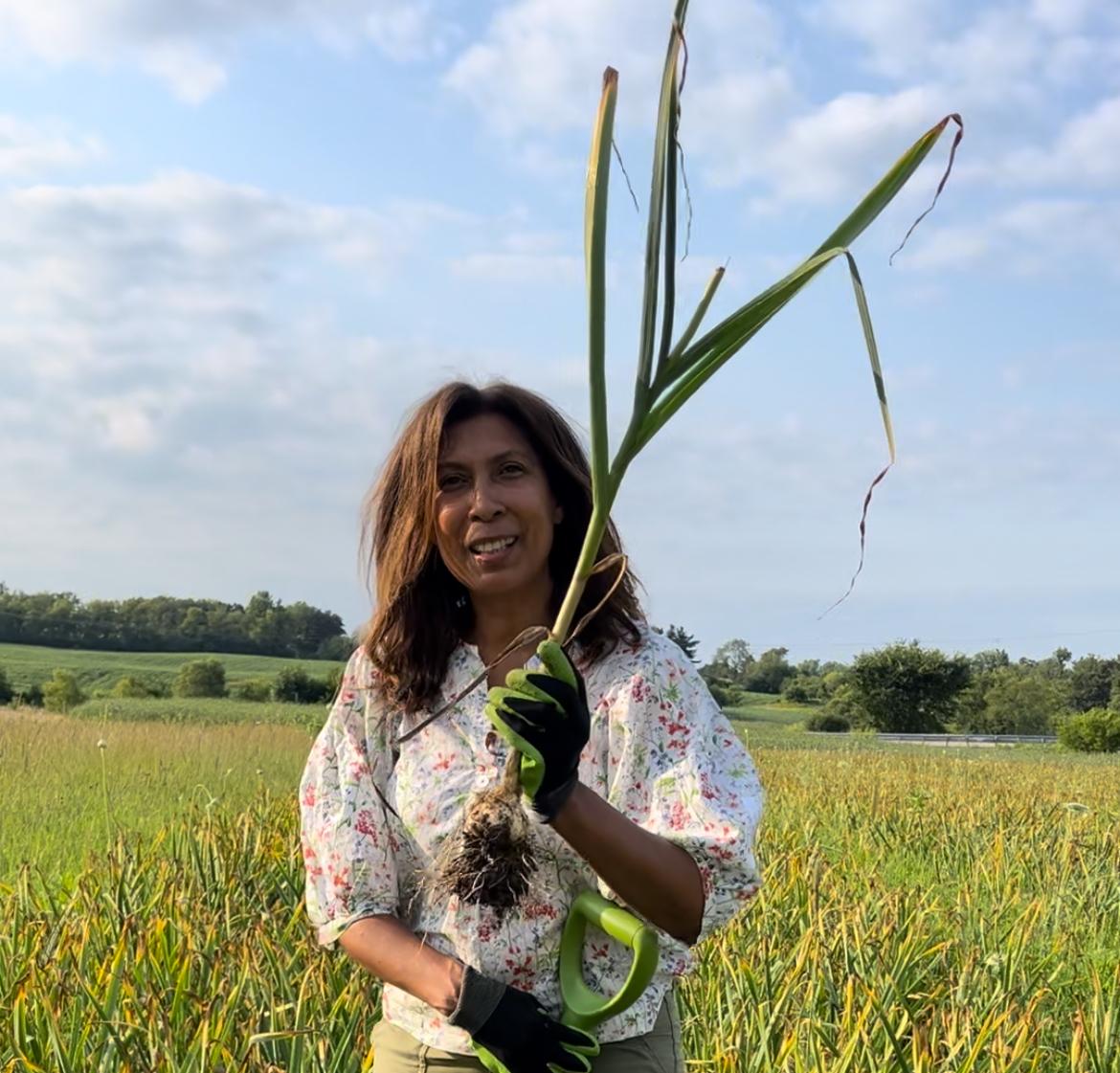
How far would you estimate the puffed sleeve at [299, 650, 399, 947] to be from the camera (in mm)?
1810

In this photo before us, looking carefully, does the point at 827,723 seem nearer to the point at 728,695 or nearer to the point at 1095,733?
the point at 728,695

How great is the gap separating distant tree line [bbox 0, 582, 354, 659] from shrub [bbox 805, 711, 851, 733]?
24.6m

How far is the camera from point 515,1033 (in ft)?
5.21

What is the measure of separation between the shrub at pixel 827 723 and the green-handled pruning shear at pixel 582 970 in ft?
186

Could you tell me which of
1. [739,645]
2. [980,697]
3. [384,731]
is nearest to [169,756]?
[384,731]

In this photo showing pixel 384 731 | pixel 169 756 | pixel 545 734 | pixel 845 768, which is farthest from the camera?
pixel 845 768

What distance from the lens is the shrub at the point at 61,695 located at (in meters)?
31.2

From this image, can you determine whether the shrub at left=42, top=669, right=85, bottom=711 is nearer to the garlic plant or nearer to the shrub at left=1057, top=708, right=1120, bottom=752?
the shrub at left=1057, top=708, right=1120, bottom=752

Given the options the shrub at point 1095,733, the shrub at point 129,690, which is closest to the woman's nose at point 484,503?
the shrub at point 1095,733

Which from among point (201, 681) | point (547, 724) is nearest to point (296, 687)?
point (201, 681)

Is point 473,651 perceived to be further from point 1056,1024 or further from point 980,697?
point 980,697

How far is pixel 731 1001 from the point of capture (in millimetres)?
2854

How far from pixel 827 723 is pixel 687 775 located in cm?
5785

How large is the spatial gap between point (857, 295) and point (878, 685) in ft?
199
